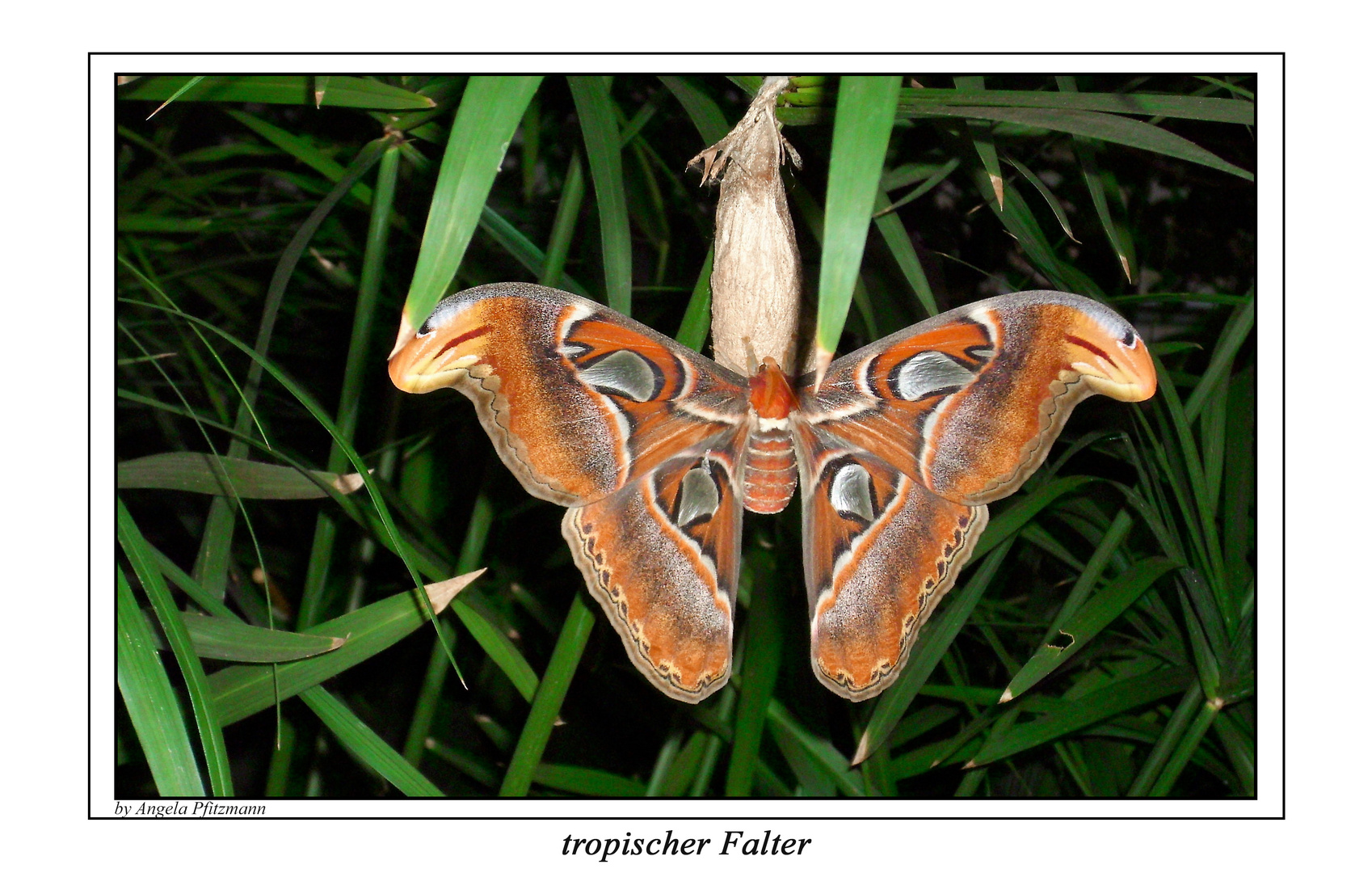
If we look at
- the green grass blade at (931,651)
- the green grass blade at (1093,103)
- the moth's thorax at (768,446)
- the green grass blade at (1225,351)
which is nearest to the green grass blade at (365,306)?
the moth's thorax at (768,446)

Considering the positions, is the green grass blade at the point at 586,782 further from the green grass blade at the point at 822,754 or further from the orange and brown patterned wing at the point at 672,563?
the orange and brown patterned wing at the point at 672,563

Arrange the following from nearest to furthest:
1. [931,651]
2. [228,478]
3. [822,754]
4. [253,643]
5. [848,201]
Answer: [848,201]
[253,643]
[228,478]
[931,651]
[822,754]

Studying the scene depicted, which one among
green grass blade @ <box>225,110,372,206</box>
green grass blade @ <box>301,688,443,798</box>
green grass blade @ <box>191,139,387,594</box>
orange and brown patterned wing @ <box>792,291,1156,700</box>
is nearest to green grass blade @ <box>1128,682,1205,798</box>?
orange and brown patterned wing @ <box>792,291,1156,700</box>

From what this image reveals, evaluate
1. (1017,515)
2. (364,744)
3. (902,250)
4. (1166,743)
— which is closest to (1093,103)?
(902,250)

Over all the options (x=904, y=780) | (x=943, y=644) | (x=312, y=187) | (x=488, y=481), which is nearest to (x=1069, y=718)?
(x=943, y=644)

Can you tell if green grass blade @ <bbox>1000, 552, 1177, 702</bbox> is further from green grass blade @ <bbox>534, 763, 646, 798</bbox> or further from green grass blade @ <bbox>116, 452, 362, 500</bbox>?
green grass blade @ <bbox>116, 452, 362, 500</bbox>

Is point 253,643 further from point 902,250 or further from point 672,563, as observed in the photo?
point 902,250
